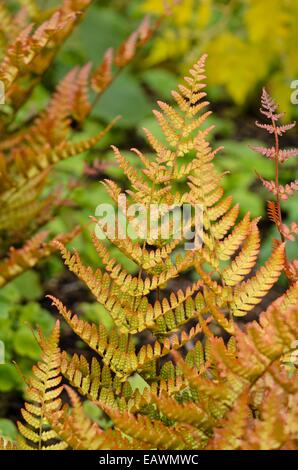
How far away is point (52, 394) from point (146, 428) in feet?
0.68

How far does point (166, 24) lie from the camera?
17.1 ft

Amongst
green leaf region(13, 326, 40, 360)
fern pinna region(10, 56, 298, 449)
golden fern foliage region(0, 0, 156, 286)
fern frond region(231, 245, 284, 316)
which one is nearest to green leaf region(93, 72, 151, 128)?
golden fern foliage region(0, 0, 156, 286)

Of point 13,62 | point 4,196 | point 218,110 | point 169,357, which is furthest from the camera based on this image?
point 218,110

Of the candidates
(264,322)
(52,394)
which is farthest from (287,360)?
(52,394)

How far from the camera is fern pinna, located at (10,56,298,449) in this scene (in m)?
1.12

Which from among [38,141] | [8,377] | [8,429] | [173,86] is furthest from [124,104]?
[8,429]

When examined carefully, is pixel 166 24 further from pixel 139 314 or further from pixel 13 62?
pixel 139 314

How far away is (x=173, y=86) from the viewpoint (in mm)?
4949

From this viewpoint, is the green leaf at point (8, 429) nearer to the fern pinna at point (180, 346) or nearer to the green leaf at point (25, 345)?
the green leaf at point (25, 345)

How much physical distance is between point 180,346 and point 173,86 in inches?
148

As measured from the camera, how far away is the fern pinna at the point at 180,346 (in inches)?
44.1

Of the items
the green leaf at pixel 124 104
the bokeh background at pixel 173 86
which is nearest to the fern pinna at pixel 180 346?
the bokeh background at pixel 173 86

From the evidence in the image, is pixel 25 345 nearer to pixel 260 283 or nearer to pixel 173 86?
pixel 260 283

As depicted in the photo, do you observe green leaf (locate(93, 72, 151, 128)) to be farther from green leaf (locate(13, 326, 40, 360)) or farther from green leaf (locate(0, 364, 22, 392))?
green leaf (locate(0, 364, 22, 392))
